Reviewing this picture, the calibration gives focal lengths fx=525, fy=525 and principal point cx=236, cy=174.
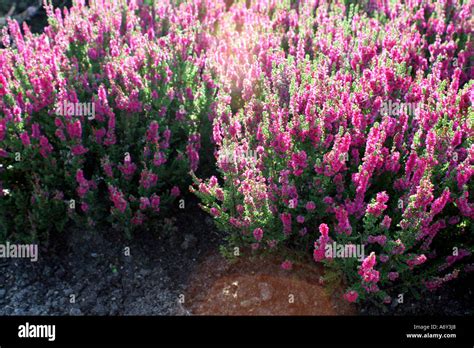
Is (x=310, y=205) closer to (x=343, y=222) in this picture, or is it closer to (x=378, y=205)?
(x=343, y=222)

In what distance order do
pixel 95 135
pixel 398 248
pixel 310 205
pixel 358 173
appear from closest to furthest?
pixel 398 248 → pixel 358 173 → pixel 310 205 → pixel 95 135

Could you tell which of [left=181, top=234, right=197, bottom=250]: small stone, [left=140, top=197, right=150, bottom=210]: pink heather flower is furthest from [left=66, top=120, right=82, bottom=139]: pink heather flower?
[left=181, top=234, right=197, bottom=250]: small stone

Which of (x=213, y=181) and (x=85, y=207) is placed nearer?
(x=213, y=181)

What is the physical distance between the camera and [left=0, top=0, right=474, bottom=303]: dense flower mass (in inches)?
118

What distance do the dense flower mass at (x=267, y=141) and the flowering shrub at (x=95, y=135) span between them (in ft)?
0.05

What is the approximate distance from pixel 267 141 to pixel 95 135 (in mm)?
1231

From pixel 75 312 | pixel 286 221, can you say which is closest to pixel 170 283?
pixel 75 312

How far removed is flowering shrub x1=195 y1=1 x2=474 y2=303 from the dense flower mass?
0.04 ft

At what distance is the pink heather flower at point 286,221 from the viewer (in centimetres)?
302

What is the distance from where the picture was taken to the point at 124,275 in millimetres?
3570

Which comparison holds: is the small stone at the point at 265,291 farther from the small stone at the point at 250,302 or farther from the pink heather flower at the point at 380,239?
the pink heather flower at the point at 380,239

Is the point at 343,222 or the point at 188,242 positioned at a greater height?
the point at 343,222

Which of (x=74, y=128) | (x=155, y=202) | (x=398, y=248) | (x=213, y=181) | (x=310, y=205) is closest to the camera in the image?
(x=398, y=248)

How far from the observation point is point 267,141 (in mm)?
3387
